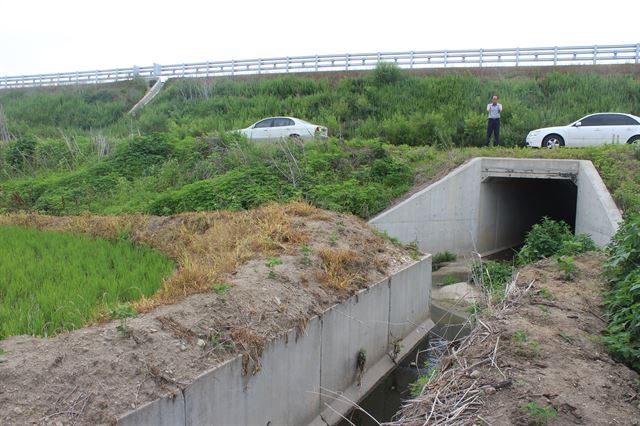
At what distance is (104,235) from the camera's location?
10.7m

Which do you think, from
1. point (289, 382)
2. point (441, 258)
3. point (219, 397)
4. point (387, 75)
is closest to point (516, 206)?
point (441, 258)

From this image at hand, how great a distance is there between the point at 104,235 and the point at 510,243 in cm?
1294

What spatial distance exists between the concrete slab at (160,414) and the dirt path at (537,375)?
205 centimetres

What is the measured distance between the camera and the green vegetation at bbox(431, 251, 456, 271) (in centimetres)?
1533

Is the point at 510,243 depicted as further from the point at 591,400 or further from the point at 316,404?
the point at 591,400

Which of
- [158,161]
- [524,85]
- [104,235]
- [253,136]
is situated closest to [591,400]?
[104,235]

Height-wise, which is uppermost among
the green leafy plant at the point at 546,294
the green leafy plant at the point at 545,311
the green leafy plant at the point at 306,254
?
the green leafy plant at the point at 306,254

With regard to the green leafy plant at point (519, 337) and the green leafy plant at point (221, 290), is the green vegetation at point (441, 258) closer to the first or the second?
the green leafy plant at point (519, 337)

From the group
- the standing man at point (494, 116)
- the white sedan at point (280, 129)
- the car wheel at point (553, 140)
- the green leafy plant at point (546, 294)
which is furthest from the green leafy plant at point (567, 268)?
the white sedan at point (280, 129)

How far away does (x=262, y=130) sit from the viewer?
22062mm

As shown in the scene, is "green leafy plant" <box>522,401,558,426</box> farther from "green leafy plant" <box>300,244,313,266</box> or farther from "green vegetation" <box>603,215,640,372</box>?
"green leafy plant" <box>300,244,313,266</box>

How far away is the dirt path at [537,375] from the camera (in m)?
4.68

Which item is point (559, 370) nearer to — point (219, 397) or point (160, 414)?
point (219, 397)

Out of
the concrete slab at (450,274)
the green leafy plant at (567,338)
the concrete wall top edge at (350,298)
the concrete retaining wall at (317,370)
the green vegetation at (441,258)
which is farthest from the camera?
the green vegetation at (441,258)
